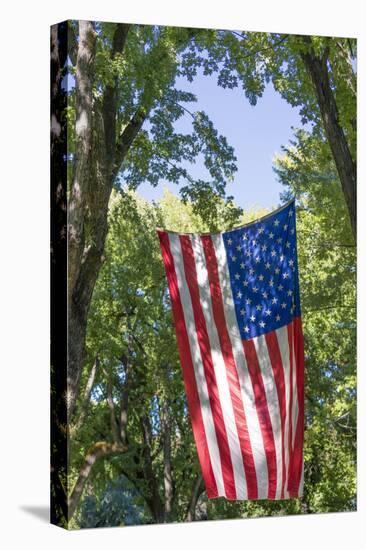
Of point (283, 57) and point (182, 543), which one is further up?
point (283, 57)

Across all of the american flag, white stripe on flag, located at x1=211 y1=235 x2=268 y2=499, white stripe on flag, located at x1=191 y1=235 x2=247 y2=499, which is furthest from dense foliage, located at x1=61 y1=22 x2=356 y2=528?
white stripe on flag, located at x1=211 y1=235 x2=268 y2=499

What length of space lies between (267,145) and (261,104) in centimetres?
40

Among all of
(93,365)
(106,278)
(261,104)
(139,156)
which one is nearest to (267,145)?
(261,104)

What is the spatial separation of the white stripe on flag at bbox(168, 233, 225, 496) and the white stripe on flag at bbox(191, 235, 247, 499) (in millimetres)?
128

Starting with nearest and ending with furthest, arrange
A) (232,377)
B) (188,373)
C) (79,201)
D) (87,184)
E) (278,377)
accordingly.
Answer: (79,201) < (87,184) < (188,373) < (232,377) < (278,377)

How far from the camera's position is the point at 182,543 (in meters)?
9.99

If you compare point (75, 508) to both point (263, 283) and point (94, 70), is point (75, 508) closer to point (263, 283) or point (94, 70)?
point (263, 283)

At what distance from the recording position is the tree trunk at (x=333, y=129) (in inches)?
460

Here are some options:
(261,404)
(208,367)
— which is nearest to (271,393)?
(261,404)

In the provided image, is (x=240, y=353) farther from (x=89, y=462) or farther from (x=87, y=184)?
(x=87, y=184)

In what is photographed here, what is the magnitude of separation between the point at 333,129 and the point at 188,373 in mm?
3083

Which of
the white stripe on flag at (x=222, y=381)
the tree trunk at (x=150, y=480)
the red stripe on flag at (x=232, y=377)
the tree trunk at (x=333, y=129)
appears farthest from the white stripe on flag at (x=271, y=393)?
the tree trunk at (x=333, y=129)

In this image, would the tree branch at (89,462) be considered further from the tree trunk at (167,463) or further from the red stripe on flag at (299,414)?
the red stripe on flag at (299,414)

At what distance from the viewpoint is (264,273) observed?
1084 centimetres
